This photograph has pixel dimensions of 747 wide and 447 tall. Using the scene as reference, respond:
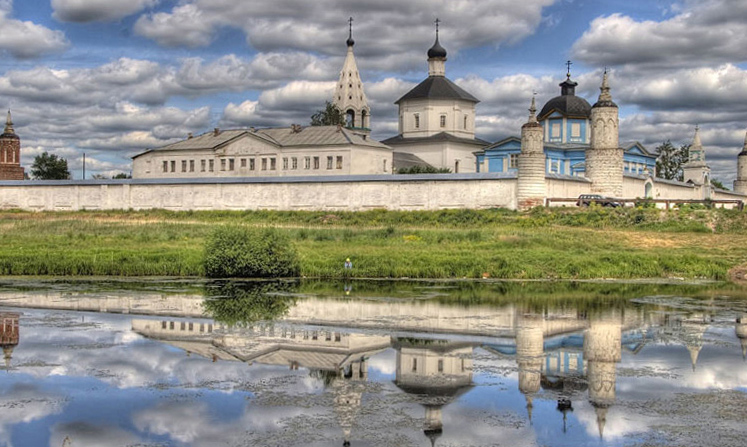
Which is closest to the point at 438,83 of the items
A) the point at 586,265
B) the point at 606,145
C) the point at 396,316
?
the point at 606,145

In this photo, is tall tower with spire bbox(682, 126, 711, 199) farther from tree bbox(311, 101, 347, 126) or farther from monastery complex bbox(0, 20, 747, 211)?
tree bbox(311, 101, 347, 126)

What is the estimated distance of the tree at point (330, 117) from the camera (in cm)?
5656

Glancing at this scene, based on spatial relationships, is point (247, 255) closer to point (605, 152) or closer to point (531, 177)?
point (531, 177)

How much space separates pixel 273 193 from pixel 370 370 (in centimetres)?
2849

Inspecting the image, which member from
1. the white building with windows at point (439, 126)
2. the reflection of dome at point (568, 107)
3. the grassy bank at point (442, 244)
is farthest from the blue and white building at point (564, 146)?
the grassy bank at point (442, 244)

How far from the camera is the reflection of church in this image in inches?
426

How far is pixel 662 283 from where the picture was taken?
782 inches

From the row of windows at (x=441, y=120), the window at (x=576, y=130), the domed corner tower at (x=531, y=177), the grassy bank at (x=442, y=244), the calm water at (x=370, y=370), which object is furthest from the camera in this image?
the row of windows at (x=441, y=120)

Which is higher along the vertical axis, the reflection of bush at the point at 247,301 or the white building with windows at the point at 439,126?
the white building with windows at the point at 439,126

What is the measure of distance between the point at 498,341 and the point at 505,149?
35.0 metres

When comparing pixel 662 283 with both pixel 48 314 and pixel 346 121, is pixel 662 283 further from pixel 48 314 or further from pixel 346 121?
pixel 346 121

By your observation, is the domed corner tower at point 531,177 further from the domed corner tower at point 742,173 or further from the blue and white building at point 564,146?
the domed corner tower at point 742,173

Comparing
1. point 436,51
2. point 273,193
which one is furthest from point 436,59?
point 273,193

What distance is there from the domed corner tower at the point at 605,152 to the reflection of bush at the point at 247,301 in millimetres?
24297
